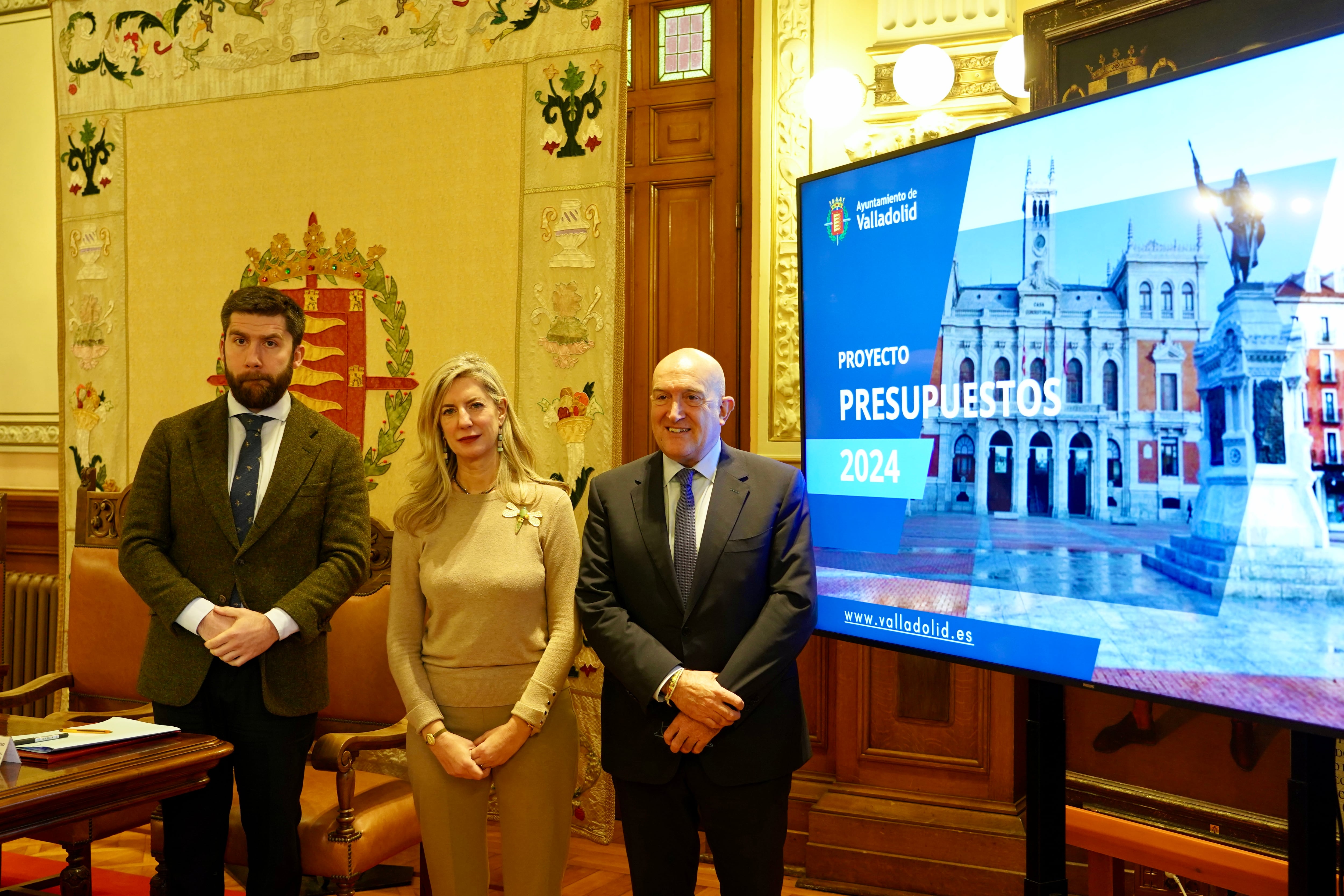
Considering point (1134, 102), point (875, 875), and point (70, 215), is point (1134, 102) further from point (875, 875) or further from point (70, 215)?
point (70, 215)

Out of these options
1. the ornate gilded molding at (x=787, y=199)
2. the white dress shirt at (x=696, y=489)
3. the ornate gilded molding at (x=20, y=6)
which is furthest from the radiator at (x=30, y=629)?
the white dress shirt at (x=696, y=489)

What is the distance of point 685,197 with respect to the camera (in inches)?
148

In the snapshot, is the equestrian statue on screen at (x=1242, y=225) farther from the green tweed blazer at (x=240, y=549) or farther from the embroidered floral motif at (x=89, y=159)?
the embroidered floral motif at (x=89, y=159)

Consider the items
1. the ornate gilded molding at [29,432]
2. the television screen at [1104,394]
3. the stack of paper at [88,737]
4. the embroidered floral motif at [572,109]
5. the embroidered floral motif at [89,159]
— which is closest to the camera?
the television screen at [1104,394]

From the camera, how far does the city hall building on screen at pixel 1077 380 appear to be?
190 cm

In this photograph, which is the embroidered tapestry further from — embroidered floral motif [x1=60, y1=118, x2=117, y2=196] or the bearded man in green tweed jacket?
the bearded man in green tweed jacket

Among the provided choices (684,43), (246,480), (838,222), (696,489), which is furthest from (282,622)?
(684,43)

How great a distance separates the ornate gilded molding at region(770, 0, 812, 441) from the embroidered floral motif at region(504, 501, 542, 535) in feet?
4.46

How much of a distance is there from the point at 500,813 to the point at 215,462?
3.61 feet

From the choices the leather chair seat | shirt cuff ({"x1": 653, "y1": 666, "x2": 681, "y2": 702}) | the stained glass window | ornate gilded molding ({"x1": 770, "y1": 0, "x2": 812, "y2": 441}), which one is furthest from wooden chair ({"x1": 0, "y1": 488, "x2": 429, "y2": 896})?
the stained glass window

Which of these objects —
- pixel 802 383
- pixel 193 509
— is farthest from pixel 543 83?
pixel 193 509

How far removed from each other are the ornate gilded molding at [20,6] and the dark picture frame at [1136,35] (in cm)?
449

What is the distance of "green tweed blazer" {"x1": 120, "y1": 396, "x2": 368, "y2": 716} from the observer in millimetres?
2408

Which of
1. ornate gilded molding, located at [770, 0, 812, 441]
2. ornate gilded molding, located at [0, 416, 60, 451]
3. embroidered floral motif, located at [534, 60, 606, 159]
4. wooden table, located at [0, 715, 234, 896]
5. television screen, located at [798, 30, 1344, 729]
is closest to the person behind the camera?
television screen, located at [798, 30, 1344, 729]
